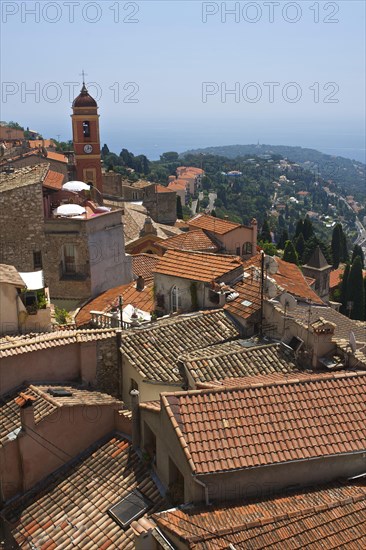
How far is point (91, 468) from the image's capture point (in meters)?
11.8

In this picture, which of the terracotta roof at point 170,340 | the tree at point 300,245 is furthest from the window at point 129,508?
the tree at point 300,245

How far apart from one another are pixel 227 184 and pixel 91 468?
172481 mm

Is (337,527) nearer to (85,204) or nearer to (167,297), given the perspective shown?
(167,297)

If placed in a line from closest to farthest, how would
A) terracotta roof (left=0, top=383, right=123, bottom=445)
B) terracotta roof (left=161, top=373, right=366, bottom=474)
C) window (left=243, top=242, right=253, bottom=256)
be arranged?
terracotta roof (left=161, top=373, right=366, bottom=474) → terracotta roof (left=0, top=383, right=123, bottom=445) → window (left=243, top=242, right=253, bottom=256)

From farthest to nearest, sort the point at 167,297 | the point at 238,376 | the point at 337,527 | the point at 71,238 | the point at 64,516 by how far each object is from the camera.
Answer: the point at 71,238 < the point at 167,297 < the point at 238,376 < the point at 64,516 < the point at 337,527

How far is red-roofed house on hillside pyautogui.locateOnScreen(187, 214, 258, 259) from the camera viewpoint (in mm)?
29297

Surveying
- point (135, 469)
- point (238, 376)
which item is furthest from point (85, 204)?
point (135, 469)

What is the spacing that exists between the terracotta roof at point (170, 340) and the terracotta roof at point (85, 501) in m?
2.19

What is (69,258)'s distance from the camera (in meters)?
24.2

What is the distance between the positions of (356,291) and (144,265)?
2257 centimetres

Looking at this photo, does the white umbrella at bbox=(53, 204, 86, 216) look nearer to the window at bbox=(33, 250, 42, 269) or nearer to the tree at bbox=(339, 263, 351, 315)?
the window at bbox=(33, 250, 42, 269)

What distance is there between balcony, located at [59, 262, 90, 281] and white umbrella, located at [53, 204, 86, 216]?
2167 mm

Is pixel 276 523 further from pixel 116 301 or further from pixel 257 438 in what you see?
pixel 116 301

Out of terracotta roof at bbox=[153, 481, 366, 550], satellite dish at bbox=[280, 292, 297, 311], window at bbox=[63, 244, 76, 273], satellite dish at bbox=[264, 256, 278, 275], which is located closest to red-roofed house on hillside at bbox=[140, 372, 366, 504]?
terracotta roof at bbox=[153, 481, 366, 550]
